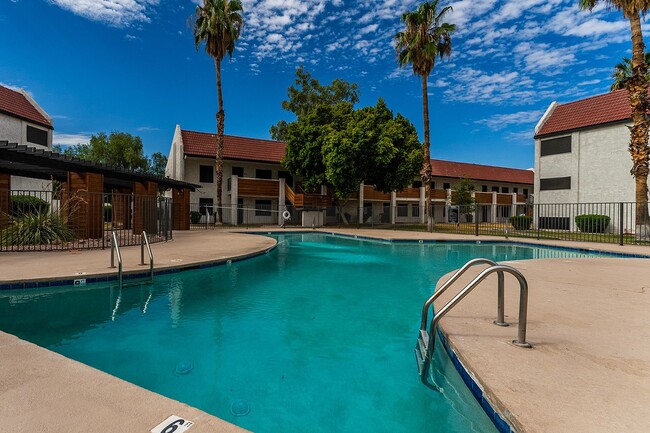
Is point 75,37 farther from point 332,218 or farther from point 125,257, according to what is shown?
point 332,218

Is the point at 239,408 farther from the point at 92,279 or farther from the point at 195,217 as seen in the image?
the point at 195,217

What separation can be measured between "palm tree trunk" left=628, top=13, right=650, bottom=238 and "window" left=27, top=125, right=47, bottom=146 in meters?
41.1

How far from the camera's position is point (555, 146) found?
27.8 m

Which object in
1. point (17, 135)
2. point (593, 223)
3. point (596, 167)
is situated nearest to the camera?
point (593, 223)

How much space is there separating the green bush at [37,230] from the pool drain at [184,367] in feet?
35.6

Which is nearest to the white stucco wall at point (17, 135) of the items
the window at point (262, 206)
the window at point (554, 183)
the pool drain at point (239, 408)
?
the window at point (262, 206)

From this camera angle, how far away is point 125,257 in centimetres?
962

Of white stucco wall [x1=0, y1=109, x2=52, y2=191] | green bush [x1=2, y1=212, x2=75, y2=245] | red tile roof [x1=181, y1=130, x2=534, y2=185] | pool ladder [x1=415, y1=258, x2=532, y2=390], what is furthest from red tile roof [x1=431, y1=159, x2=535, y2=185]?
white stucco wall [x1=0, y1=109, x2=52, y2=191]

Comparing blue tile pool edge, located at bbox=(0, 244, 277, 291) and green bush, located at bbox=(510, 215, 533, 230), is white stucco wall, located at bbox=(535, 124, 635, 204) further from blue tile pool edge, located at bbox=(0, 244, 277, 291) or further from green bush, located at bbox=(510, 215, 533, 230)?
blue tile pool edge, located at bbox=(0, 244, 277, 291)

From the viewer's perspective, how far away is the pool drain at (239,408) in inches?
118

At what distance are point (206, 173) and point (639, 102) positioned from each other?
30.8 metres

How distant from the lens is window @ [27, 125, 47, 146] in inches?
1067

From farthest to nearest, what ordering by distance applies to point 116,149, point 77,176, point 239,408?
point 116,149 < point 77,176 < point 239,408

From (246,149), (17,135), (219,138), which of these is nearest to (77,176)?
(219,138)
